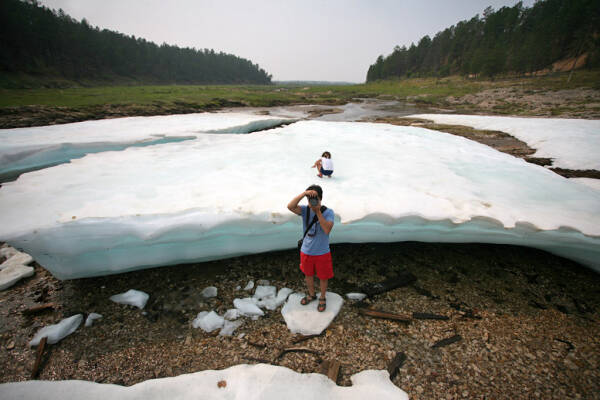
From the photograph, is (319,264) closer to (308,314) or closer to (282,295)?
(308,314)

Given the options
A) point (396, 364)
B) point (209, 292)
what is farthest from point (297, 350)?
point (209, 292)

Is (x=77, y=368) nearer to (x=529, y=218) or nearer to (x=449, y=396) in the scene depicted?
(x=449, y=396)

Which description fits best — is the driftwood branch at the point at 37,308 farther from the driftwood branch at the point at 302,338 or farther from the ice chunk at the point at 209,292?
the driftwood branch at the point at 302,338

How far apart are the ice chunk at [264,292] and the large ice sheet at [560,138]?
8716mm

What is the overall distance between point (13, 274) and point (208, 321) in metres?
3.05

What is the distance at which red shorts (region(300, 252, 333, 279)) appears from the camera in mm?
2617

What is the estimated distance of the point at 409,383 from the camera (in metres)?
2.11

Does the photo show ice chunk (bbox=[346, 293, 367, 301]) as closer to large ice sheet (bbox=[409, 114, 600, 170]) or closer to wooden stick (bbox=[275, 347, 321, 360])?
wooden stick (bbox=[275, 347, 321, 360])

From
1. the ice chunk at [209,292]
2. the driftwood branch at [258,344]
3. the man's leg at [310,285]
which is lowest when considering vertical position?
the driftwood branch at [258,344]

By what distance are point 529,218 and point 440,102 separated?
32915 millimetres

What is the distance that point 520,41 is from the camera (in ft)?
147

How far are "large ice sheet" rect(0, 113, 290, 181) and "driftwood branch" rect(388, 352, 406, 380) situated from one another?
26.4ft

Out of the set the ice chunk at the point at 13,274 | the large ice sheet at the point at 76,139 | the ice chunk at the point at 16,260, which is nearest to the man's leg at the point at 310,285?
the ice chunk at the point at 13,274

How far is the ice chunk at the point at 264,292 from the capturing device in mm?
3070
